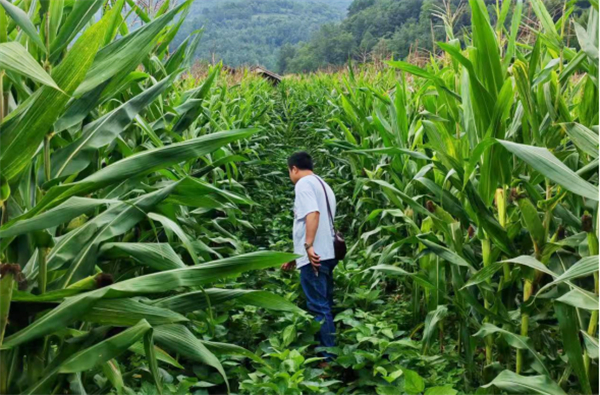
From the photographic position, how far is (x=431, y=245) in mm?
2410

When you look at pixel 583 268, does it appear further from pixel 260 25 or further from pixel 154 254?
pixel 260 25

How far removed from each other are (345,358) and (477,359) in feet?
2.47

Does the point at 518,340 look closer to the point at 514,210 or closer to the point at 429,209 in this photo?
the point at 514,210

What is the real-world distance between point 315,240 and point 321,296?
13.7 inches

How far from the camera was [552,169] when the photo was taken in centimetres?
168

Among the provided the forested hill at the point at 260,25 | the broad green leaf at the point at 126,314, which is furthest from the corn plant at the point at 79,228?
the forested hill at the point at 260,25

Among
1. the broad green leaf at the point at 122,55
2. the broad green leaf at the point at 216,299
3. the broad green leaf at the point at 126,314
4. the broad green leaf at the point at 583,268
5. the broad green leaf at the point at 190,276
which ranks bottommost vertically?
the broad green leaf at the point at 583,268

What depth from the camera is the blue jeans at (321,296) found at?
3.41 meters

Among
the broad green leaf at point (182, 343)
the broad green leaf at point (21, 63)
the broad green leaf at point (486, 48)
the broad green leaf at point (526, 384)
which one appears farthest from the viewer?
the broad green leaf at point (486, 48)

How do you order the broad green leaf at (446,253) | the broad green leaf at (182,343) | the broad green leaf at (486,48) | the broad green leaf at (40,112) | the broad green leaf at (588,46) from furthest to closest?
the broad green leaf at (446,253) → the broad green leaf at (486,48) → the broad green leaf at (588,46) → the broad green leaf at (182,343) → the broad green leaf at (40,112)

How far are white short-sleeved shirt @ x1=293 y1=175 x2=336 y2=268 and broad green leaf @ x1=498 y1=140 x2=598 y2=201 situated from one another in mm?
1884

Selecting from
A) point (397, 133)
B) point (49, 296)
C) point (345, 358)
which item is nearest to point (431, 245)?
point (345, 358)

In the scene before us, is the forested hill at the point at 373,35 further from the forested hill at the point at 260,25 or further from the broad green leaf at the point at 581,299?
the forested hill at the point at 260,25

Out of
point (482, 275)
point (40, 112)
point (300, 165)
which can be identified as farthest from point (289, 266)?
point (40, 112)
